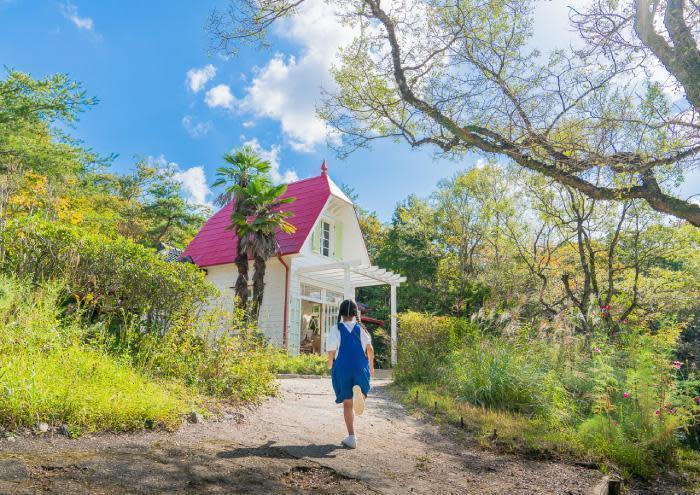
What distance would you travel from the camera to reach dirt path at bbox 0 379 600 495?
3.36 meters

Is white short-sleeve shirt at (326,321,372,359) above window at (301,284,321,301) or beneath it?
beneath

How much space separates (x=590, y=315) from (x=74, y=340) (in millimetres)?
8241

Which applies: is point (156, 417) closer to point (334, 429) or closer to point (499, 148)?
point (334, 429)

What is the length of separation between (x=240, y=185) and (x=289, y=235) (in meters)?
2.75

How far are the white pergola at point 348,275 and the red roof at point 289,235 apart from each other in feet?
4.09

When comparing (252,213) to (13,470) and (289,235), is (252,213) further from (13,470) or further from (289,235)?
(13,470)

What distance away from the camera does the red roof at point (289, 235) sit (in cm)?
1761

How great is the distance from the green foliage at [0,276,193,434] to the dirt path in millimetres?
258

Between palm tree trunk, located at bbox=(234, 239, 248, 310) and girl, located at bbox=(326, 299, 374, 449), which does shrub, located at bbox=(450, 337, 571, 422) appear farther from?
palm tree trunk, located at bbox=(234, 239, 248, 310)

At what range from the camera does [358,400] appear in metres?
5.23

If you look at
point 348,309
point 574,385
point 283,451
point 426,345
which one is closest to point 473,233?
point 426,345

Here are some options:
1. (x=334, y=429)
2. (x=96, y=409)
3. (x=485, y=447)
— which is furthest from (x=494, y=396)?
(x=96, y=409)

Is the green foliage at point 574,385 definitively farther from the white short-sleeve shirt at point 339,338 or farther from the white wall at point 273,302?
the white wall at point 273,302

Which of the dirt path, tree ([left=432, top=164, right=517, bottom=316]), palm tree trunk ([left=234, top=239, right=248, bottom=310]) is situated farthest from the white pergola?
the dirt path
